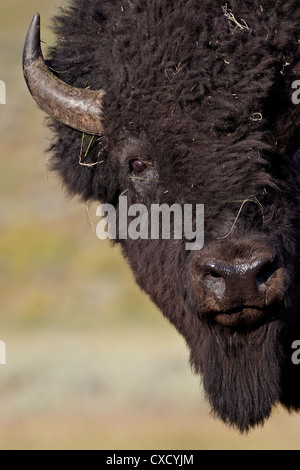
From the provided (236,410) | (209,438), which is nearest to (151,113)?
(236,410)

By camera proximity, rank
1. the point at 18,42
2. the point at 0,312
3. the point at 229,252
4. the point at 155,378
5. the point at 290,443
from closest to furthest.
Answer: the point at 229,252, the point at 290,443, the point at 155,378, the point at 0,312, the point at 18,42

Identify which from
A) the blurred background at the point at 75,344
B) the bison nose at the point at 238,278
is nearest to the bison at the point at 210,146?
the bison nose at the point at 238,278

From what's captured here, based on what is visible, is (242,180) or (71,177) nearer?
(242,180)

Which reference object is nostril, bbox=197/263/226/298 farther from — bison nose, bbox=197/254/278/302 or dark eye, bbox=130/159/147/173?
dark eye, bbox=130/159/147/173

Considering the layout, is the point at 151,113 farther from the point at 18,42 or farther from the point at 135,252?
the point at 18,42

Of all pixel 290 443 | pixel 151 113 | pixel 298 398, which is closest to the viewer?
pixel 151 113

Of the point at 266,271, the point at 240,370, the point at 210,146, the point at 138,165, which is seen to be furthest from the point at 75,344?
the point at 266,271

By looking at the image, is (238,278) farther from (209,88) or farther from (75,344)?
(75,344)

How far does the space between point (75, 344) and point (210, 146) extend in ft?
60.0

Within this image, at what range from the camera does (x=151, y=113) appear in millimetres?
4930

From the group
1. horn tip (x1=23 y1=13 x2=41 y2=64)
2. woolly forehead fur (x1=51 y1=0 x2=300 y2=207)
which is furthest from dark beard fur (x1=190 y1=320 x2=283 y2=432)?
horn tip (x1=23 y1=13 x2=41 y2=64)

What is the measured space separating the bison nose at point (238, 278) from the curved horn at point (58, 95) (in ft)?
4.13

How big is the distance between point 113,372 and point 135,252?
13.6 m

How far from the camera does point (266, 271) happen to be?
14.9 ft
